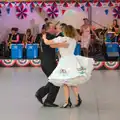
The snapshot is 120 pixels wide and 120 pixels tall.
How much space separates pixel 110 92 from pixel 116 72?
3.15 m

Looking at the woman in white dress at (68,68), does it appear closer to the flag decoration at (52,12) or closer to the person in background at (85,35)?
the person in background at (85,35)

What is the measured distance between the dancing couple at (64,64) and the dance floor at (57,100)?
1.32ft

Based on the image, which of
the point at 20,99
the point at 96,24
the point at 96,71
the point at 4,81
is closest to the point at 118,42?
the point at 96,24

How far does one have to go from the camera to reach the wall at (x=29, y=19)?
49.7 feet

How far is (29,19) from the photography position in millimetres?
15258

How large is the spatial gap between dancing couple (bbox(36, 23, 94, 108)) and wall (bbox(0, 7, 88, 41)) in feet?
28.8

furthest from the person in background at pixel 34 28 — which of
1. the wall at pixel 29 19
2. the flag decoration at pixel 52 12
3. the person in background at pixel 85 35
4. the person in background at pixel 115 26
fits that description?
the person in background at pixel 115 26

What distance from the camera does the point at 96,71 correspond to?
1117 cm

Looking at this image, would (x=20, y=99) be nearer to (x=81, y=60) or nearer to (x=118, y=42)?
(x=81, y=60)

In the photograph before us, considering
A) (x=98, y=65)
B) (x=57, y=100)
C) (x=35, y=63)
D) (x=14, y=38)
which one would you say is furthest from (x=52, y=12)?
(x=57, y=100)

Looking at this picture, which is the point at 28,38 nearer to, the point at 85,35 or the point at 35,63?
the point at 35,63

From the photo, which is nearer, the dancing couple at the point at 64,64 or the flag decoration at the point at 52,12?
the dancing couple at the point at 64,64

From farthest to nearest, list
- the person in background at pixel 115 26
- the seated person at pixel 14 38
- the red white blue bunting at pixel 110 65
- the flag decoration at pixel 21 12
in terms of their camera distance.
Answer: the flag decoration at pixel 21 12, the person in background at pixel 115 26, the seated person at pixel 14 38, the red white blue bunting at pixel 110 65

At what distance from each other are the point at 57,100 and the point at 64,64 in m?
1.01
